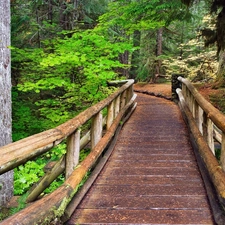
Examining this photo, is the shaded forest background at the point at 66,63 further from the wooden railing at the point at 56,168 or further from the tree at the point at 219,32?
the wooden railing at the point at 56,168

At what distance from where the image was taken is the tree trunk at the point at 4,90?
456cm

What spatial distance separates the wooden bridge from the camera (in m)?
2.50

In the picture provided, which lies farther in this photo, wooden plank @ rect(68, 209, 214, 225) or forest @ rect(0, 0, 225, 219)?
forest @ rect(0, 0, 225, 219)

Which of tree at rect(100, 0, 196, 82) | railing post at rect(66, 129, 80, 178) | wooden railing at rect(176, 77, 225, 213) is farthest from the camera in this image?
tree at rect(100, 0, 196, 82)

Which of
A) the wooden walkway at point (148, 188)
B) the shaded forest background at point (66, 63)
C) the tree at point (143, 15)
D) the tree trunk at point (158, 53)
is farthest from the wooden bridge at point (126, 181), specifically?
the tree trunk at point (158, 53)

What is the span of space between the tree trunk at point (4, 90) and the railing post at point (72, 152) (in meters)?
1.88

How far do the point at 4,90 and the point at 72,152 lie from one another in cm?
214

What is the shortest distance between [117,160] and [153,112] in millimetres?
5315

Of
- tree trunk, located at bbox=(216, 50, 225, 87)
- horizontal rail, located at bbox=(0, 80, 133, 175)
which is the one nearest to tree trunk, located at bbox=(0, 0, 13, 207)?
horizontal rail, located at bbox=(0, 80, 133, 175)

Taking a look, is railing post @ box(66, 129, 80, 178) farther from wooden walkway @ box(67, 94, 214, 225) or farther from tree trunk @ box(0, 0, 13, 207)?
tree trunk @ box(0, 0, 13, 207)

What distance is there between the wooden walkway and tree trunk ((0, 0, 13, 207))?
1871mm

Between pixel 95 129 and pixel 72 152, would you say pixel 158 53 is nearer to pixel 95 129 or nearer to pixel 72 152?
pixel 95 129

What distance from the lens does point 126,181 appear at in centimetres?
387

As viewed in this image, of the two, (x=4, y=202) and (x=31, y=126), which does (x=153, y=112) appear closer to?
→ (x=31, y=126)
